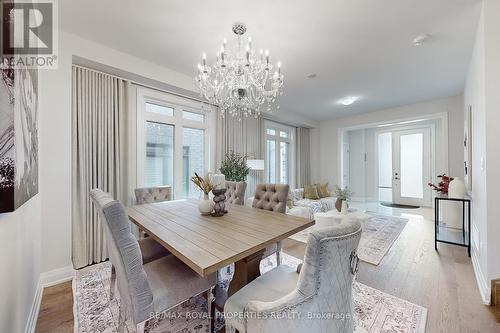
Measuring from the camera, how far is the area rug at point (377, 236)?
2879mm

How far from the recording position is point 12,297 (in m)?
1.19

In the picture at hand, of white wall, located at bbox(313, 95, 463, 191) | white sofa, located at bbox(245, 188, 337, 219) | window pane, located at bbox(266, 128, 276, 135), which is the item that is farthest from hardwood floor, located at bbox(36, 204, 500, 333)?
window pane, located at bbox(266, 128, 276, 135)

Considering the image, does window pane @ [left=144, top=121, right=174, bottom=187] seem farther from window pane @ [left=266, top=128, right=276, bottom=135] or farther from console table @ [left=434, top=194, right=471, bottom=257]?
console table @ [left=434, top=194, right=471, bottom=257]

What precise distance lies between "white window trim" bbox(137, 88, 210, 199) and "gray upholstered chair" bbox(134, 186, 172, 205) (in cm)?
38

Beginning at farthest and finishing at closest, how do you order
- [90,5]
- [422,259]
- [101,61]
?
[422,259], [101,61], [90,5]

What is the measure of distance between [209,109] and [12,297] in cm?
339

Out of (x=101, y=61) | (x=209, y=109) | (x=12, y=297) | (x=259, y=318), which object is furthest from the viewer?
(x=209, y=109)

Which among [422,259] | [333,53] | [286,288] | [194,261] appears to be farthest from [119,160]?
[422,259]

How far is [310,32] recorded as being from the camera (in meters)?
2.37

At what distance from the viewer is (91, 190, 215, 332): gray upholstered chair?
1.11 m

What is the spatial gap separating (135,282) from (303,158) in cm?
599

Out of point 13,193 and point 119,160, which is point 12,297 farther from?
point 119,160

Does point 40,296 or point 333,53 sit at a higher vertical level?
point 333,53

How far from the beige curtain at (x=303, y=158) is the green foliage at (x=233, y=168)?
101 inches
